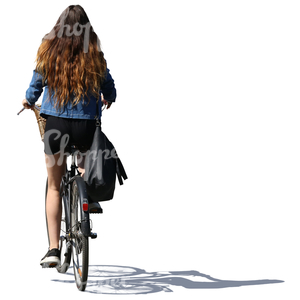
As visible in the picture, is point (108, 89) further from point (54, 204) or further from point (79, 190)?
point (54, 204)

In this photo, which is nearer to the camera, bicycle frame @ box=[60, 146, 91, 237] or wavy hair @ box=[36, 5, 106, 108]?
bicycle frame @ box=[60, 146, 91, 237]

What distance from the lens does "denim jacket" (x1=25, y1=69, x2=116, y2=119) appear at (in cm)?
691

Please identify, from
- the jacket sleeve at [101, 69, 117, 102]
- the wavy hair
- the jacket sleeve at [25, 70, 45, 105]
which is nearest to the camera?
the wavy hair

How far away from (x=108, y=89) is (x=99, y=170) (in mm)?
887

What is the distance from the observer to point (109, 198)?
7.01 m

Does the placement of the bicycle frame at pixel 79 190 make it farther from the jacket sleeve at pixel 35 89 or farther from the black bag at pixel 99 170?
the jacket sleeve at pixel 35 89

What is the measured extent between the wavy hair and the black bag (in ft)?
1.37

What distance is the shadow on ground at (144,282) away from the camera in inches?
282

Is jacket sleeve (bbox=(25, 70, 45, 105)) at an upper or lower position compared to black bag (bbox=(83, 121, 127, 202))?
upper

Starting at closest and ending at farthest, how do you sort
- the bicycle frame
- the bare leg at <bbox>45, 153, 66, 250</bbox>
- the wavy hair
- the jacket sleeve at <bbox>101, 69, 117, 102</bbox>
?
the bicycle frame < the wavy hair < the jacket sleeve at <bbox>101, 69, 117, 102</bbox> < the bare leg at <bbox>45, 153, 66, 250</bbox>

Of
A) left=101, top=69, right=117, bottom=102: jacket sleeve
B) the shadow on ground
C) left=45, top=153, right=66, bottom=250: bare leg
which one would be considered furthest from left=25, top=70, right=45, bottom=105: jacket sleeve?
the shadow on ground

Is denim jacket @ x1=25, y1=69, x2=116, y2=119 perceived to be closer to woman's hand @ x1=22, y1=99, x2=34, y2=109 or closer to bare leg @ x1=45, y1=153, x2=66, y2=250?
woman's hand @ x1=22, y1=99, x2=34, y2=109

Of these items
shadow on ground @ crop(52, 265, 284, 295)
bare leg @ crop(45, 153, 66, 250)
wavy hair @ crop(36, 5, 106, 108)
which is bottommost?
shadow on ground @ crop(52, 265, 284, 295)

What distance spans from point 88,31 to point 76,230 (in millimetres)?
2031
